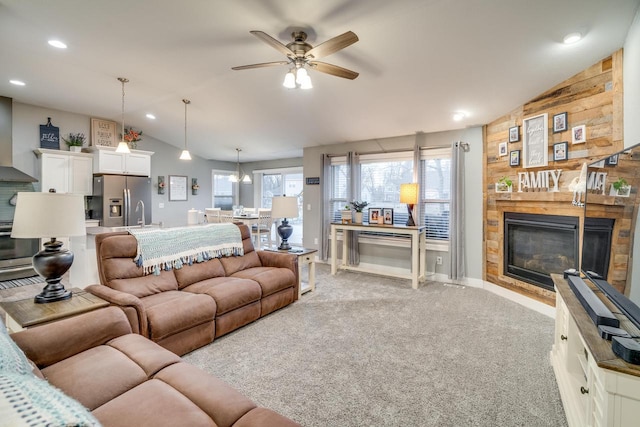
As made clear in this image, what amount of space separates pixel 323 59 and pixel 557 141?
2.69 metres

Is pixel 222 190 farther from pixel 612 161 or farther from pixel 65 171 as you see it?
pixel 612 161

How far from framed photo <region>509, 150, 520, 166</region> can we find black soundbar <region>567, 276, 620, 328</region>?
2.12m

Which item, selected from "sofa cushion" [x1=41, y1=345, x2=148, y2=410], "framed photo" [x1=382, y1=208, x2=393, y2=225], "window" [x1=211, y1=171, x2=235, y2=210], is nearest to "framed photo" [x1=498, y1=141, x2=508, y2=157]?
"framed photo" [x1=382, y1=208, x2=393, y2=225]

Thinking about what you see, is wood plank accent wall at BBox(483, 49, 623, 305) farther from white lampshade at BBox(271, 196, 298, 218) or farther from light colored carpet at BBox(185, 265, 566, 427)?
white lampshade at BBox(271, 196, 298, 218)

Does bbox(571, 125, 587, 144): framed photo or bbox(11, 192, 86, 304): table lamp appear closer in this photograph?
bbox(11, 192, 86, 304): table lamp

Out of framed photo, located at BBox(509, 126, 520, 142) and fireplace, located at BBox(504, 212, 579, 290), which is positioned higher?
framed photo, located at BBox(509, 126, 520, 142)

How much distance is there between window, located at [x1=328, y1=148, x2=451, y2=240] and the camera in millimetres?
4828

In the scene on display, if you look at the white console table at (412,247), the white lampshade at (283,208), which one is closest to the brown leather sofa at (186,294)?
the white lampshade at (283,208)

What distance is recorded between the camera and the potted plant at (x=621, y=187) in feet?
5.04

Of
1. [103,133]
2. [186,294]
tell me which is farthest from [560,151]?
[103,133]

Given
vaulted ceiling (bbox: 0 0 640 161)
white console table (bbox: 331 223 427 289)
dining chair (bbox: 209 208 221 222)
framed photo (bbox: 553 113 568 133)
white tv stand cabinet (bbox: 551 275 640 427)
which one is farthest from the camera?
dining chair (bbox: 209 208 221 222)

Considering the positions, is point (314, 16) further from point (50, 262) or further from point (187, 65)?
point (50, 262)

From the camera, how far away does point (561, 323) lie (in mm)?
2205

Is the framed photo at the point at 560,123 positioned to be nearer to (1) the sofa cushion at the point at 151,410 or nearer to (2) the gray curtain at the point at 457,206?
(2) the gray curtain at the point at 457,206
